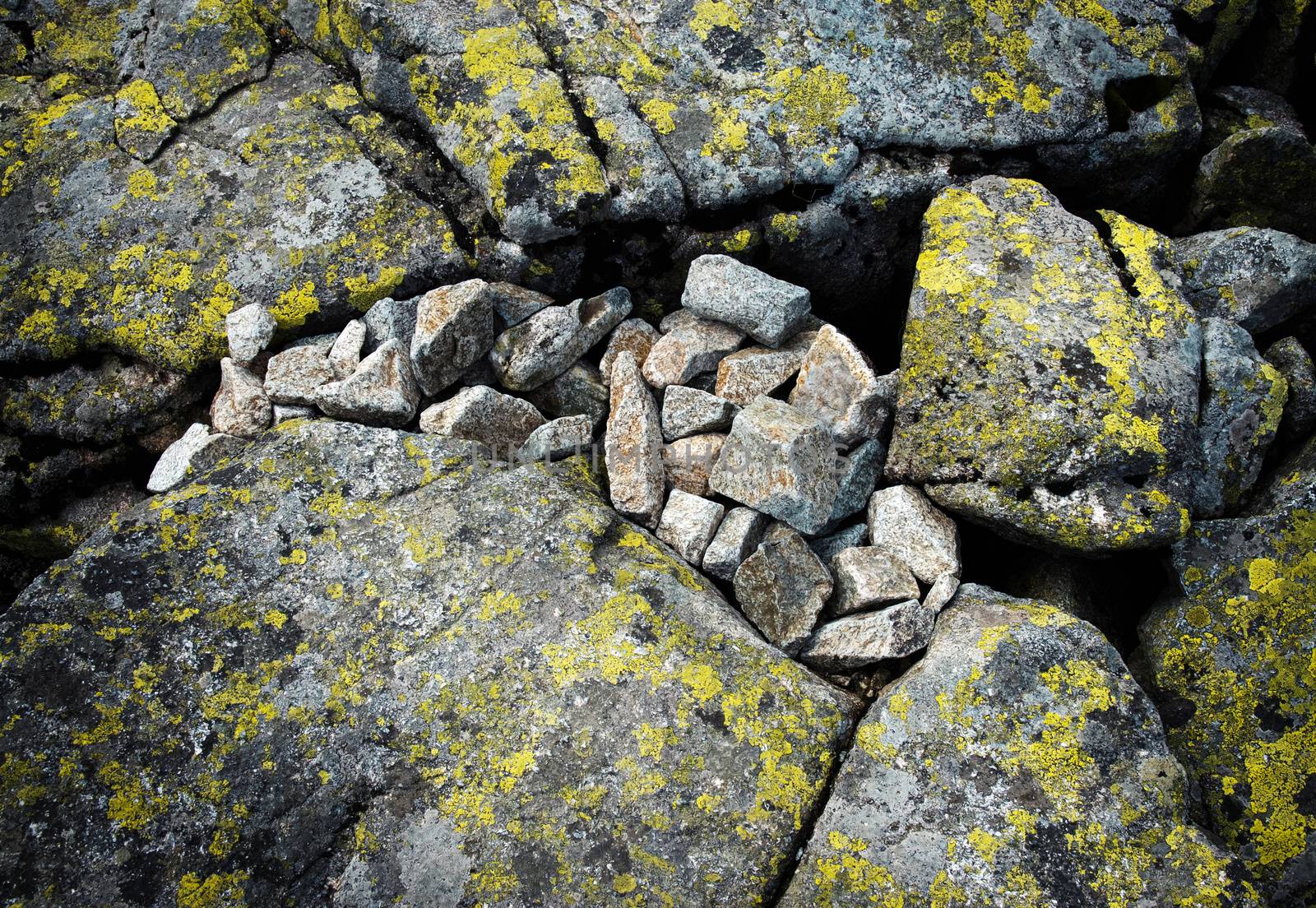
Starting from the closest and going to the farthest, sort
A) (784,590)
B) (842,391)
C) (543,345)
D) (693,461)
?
1. (784,590)
2. (693,461)
3. (842,391)
4. (543,345)

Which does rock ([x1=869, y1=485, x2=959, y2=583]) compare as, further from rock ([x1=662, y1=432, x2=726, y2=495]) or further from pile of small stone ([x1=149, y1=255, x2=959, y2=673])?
rock ([x1=662, y1=432, x2=726, y2=495])

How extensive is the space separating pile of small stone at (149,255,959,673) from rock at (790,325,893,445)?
12 mm

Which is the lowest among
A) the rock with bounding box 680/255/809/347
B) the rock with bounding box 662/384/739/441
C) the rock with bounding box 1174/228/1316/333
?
the rock with bounding box 662/384/739/441

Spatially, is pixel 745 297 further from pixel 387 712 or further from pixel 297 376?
pixel 387 712

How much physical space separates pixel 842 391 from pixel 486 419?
2.21m

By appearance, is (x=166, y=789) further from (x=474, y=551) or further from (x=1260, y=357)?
(x=1260, y=357)

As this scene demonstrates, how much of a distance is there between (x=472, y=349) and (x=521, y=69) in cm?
204

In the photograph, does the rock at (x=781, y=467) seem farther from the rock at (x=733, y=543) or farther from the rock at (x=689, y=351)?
the rock at (x=689, y=351)

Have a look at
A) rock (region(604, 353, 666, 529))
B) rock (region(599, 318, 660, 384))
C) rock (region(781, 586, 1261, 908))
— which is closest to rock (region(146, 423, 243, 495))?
rock (region(604, 353, 666, 529))

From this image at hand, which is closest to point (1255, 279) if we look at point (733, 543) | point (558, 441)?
point (733, 543)

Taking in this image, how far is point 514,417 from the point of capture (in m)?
5.26

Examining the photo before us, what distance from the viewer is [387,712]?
3.98m

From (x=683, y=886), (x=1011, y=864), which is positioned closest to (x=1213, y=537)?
(x=1011, y=864)

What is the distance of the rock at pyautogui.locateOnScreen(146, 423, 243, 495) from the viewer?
196 inches
